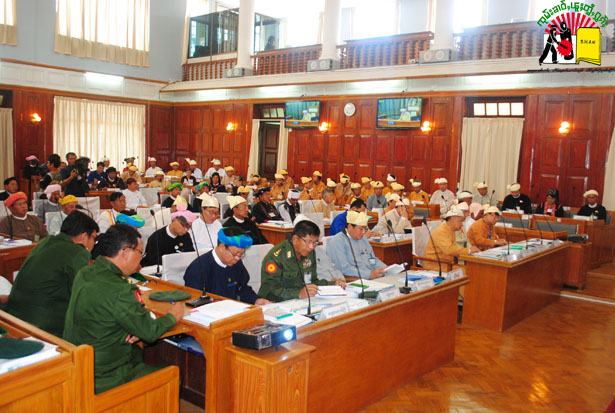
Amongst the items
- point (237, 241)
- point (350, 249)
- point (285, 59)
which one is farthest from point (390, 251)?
point (285, 59)

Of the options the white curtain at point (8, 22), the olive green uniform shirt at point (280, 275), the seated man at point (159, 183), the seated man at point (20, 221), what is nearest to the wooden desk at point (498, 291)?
the olive green uniform shirt at point (280, 275)

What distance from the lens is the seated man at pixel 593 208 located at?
28.8 feet

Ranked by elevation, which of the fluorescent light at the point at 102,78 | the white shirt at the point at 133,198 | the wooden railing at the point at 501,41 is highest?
the wooden railing at the point at 501,41

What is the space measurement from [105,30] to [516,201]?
1240 centimetres

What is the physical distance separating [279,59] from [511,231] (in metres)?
8.79

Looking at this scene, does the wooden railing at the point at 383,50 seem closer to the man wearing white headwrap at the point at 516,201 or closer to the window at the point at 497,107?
the window at the point at 497,107

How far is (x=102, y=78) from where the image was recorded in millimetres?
15344

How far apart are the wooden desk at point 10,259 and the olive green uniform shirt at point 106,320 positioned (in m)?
2.77

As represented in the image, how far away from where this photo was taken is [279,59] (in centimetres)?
1415

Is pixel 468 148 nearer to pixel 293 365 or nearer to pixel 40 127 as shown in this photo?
pixel 293 365

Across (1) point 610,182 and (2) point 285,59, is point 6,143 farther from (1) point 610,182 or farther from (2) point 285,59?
(1) point 610,182

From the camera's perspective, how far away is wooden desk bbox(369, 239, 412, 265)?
6242 millimetres

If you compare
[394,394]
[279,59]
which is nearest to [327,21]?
[279,59]

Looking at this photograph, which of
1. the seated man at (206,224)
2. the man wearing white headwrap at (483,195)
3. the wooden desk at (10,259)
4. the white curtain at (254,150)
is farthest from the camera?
the white curtain at (254,150)
